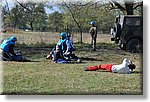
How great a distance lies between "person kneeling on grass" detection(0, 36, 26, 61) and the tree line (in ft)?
0.53

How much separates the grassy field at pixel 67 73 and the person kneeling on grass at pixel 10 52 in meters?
0.05

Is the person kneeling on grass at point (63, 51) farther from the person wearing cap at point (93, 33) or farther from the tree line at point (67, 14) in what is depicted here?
the person wearing cap at point (93, 33)

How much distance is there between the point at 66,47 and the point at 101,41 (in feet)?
1.28

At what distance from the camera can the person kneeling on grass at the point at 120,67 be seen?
3.98m

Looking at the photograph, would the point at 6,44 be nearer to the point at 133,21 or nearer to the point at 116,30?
the point at 116,30

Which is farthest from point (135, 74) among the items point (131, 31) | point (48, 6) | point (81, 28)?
point (48, 6)

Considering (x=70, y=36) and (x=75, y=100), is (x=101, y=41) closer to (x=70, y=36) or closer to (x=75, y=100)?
(x=70, y=36)

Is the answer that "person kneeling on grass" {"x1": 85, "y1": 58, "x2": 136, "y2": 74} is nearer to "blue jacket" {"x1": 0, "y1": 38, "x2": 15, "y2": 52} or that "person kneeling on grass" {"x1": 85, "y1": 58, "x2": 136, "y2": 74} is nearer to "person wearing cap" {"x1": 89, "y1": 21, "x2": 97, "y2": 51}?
"person wearing cap" {"x1": 89, "y1": 21, "x2": 97, "y2": 51}

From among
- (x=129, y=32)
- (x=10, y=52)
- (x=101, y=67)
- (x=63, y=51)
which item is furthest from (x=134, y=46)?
(x=10, y=52)

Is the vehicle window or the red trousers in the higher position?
A: the vehicle window

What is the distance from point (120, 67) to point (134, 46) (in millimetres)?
276

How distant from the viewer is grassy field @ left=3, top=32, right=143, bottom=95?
3795mm

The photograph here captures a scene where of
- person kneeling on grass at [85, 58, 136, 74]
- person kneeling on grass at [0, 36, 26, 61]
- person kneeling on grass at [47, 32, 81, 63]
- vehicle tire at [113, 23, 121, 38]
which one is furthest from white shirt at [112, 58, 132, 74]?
person kneeling on grass at [0, 36, 26, 61]

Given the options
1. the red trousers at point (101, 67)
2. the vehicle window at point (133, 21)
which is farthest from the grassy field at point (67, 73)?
the vehicle window at point (133, 21)
